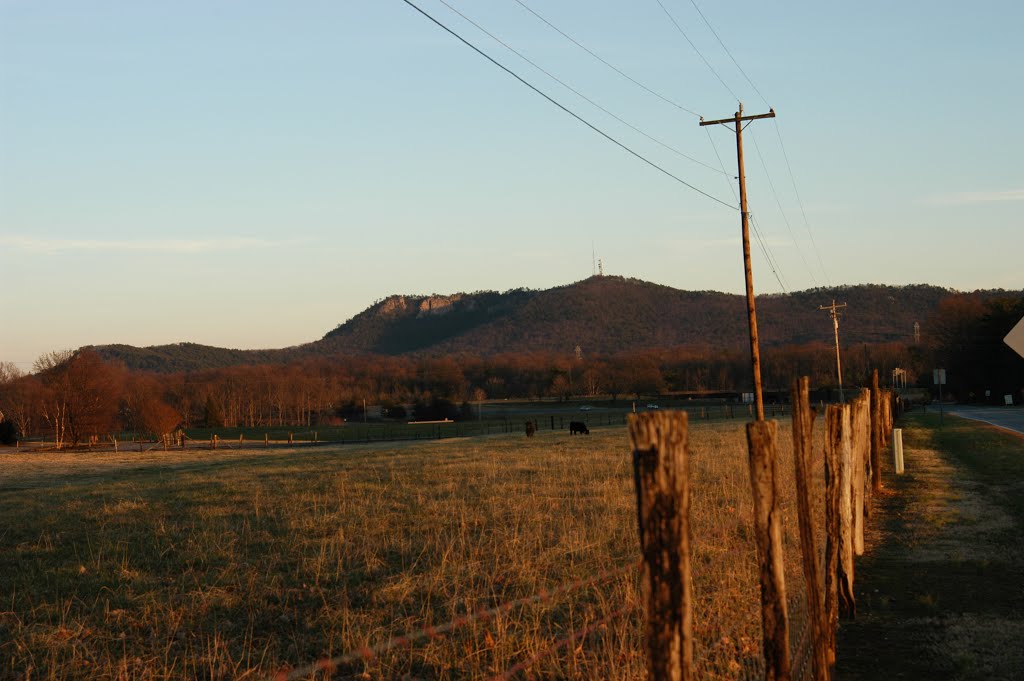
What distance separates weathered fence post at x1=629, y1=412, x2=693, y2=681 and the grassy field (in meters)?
3.11

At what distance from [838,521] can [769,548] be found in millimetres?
3067

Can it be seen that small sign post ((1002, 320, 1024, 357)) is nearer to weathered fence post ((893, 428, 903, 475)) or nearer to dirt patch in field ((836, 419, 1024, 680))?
dirt patch in field ((836, 419, 1024, 680))

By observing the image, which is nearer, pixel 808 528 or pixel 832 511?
pixel 808 528

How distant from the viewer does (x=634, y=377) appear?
6161 inches

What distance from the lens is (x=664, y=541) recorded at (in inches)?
163

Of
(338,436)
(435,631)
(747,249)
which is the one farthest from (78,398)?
(435,631)

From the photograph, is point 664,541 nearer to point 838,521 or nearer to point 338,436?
point 838,521

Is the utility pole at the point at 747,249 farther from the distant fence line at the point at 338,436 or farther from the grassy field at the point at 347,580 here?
the distant fence line at the point at 338,436

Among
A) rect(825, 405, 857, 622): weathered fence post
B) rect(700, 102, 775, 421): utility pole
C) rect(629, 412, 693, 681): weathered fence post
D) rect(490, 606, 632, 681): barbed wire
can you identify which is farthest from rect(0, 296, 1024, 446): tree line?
rect(629, 412, 693, 681): weathered fence post

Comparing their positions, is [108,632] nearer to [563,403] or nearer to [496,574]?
[496,574]

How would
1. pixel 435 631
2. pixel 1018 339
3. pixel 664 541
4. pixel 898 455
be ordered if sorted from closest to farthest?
pixel 664 541 < pixel 435 631 < pixel 1018 339 < pixel 898 455

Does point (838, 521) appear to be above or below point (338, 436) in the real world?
above

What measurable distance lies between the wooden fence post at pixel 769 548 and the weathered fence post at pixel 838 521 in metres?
2.36

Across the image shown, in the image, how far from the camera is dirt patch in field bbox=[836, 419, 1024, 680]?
8.05m
